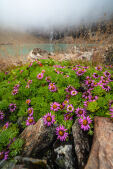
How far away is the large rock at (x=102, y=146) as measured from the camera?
154cm

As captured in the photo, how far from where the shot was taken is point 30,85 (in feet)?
11.5

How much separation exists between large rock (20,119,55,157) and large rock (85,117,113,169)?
911 mm

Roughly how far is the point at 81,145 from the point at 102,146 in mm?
375

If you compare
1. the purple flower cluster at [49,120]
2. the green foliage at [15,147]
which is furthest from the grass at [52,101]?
the purple flower cluster at [49,120]

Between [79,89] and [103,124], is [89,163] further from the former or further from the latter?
[79,89]

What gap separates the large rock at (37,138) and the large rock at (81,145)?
1.78ft

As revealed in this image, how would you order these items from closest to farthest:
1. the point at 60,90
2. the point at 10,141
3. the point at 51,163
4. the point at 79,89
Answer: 1. the point at 51,163
2. the point at 10,141
3. the point at 60,90
4. the point at 79,89

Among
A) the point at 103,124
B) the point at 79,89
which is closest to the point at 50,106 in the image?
the point at 79,89

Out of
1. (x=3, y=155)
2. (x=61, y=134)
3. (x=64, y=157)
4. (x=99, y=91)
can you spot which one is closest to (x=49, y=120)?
(x=61, y=134)

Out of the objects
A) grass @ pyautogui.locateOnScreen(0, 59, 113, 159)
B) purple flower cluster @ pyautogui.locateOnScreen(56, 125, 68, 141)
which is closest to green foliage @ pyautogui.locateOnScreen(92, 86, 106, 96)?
grass @ pyautogui.locateOnScreen(0, 59, 113, 159)

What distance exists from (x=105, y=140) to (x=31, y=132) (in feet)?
5.02

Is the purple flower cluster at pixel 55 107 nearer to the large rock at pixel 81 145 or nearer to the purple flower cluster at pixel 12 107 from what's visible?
the large rock at pixel 81 145

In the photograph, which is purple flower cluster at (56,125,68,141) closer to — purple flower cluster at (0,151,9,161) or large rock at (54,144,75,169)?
large rock at (54,144,75,169)

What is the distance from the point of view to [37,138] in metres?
2.14
